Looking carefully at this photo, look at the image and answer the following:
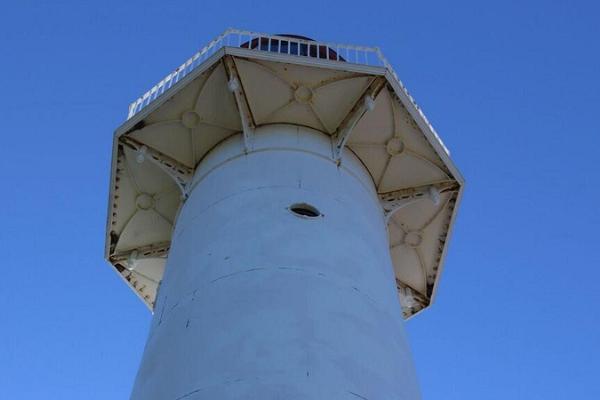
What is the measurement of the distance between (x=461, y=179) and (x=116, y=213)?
25.0ft

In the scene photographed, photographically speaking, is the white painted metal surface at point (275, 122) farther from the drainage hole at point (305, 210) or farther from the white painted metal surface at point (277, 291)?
the drainage hole at point (305, 210)

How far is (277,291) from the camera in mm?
10312

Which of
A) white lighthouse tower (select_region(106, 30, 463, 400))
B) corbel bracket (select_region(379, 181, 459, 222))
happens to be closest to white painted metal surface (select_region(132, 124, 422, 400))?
white lighthouse tower (select_region(106, 30, 463, 400))

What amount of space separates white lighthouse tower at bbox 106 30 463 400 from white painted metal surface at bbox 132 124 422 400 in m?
0.03

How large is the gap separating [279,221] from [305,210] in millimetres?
822

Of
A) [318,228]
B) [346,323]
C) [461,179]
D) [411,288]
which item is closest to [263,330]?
[346,323]

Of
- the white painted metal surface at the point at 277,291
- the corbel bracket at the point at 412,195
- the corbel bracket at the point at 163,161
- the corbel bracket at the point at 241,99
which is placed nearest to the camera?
the white painted metal surface at the point at 277,291

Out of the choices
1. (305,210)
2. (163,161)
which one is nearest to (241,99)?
(163,161)

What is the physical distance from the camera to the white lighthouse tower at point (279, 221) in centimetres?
962

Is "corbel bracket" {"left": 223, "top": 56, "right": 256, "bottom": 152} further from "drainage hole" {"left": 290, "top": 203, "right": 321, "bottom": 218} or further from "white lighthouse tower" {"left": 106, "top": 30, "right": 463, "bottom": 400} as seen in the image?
"drainage hole" {"left": 290, "top": 203, "right": 321, "bottom": 218}

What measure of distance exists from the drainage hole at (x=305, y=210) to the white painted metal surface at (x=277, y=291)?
0.30 feet

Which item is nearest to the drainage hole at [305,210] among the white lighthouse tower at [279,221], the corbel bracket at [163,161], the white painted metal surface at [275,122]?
the white lighthouse tower at [279,221]

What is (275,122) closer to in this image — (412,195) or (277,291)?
(412,195)

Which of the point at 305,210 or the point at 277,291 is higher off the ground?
the point at 305,210
